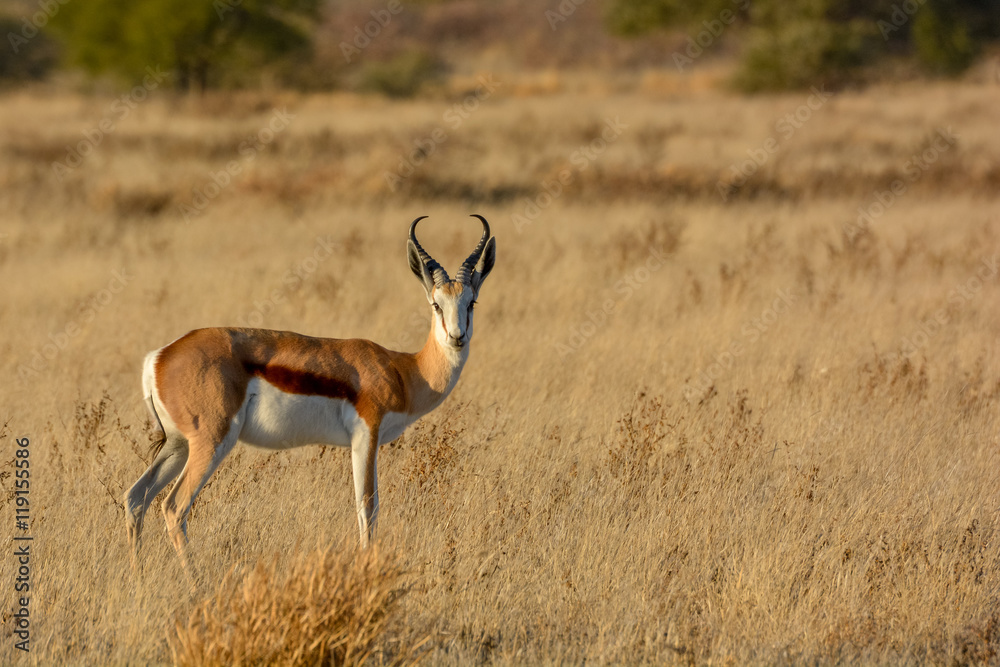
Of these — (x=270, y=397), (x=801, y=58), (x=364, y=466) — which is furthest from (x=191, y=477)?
(x=801, y=58)

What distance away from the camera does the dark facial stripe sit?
5.34m

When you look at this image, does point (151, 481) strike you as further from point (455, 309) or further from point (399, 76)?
point (399, 76)

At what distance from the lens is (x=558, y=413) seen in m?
8.02

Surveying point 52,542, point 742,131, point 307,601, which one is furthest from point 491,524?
point 742,131

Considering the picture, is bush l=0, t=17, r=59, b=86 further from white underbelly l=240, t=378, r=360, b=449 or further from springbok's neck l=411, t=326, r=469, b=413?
white underbelly l=240, t=378, r=360, b=449

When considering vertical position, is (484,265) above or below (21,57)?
below

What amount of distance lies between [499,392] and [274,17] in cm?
3345

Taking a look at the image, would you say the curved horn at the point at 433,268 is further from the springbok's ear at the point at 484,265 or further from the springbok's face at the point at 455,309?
the springbok's ear at the point at 484,265

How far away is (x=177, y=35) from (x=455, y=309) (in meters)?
33.2

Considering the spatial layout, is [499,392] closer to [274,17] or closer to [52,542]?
[52,542]

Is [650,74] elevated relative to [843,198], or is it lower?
elevated

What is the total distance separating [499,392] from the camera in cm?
851

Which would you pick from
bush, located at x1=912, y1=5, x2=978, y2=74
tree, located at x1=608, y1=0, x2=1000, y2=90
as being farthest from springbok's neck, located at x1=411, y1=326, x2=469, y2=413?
bush, located at x1=912, y1=5, x2=978, y2=74

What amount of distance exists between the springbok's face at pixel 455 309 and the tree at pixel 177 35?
107 ft
